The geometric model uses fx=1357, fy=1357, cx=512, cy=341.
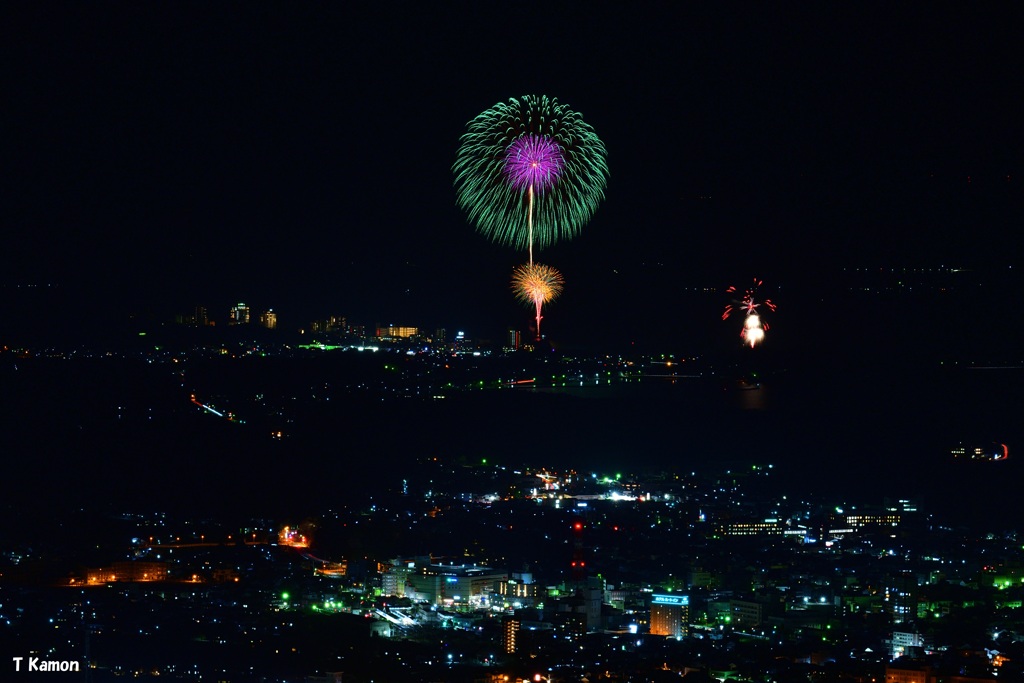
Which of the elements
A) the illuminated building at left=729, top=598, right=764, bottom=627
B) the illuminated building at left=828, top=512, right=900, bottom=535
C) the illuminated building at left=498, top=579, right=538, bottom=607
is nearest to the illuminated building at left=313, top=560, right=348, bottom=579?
the illuminated building at left=498, top=579, right=538, bottom=607

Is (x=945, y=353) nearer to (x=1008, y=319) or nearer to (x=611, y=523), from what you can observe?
(x=1008, y=319)

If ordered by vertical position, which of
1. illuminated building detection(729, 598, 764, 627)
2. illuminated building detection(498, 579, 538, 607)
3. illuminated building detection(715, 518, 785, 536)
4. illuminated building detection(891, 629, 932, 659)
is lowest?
illuminated building detection(891, 629, 932, 659)

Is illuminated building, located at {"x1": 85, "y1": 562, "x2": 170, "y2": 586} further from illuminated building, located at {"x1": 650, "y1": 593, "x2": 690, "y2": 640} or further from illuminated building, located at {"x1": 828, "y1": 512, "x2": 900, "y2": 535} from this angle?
illuminated building, located at {"x1": 828, "y1": 512, "x2": 900, "y2": 535}

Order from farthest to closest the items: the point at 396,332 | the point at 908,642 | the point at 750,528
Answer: the point at 396,332, the point at 750,528, the point at 908,642

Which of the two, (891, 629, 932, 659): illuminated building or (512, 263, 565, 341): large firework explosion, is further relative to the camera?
(512, 263, 565, 341): large firework explosion

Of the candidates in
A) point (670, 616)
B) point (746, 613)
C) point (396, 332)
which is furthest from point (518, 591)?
point (396, 332)

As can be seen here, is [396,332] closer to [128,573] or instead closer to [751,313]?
[751,313]
